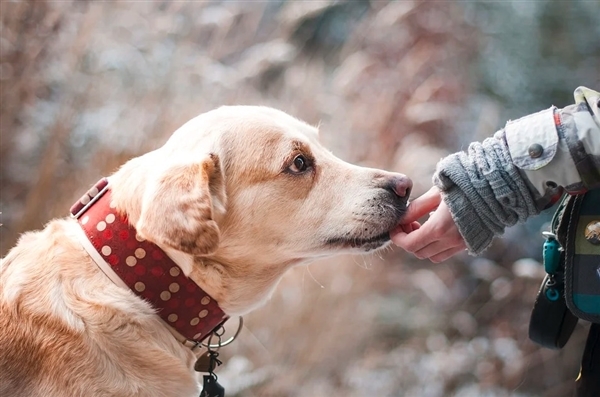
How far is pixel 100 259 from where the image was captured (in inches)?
48.3

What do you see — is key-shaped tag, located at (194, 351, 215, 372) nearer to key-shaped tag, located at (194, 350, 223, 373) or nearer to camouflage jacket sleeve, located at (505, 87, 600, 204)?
key-shaped tag, located at (194, 350, 223, 373)

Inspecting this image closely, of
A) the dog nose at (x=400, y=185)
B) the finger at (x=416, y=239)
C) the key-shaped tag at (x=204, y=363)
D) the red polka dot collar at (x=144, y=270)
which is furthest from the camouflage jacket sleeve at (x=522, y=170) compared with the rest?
the key-shaped tag at (x=204, y=363)

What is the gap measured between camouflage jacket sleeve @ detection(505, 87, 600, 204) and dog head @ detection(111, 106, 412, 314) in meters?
0.36

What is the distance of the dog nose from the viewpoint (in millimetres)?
1390

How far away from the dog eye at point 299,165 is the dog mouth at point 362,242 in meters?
0.20

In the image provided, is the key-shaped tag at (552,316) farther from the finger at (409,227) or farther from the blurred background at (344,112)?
the blurred background at (344,112)

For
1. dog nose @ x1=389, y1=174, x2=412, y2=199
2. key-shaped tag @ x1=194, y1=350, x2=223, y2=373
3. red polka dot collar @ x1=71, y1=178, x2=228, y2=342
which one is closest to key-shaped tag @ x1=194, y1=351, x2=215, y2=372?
key-shaped tag @ x1=194, y1=350, x2=223, y2=373

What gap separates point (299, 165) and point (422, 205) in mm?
327

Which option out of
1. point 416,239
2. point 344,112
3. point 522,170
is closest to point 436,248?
point 416,239

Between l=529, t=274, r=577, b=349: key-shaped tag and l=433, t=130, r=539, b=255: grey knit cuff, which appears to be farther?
l=529, t=274, r=577, b=349: key-shaped tag

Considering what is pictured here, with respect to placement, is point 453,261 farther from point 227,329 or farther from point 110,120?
point 110,120

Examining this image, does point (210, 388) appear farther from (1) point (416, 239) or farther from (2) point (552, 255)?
A: (2) point (552, 255)

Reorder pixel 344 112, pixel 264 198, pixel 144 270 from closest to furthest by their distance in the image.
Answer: pixel 144 270 < pixel 264 198 < pixel 344 112

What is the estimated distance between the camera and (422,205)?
1364 millimetres
